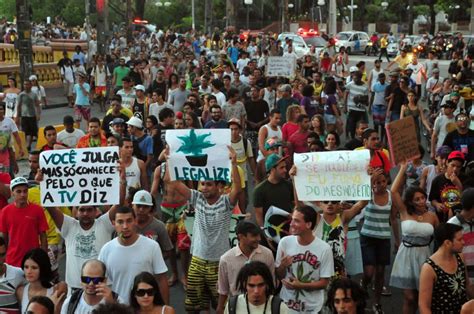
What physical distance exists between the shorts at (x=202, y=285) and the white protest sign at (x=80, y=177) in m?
0.92

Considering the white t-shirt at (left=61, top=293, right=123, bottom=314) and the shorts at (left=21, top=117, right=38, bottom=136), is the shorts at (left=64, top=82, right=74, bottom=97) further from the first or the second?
the white t-shirt at (left=61, top=293, right=123, bottom=314)

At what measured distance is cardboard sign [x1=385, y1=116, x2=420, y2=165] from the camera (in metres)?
8.52

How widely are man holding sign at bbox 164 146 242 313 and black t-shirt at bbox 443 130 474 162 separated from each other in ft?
15.3

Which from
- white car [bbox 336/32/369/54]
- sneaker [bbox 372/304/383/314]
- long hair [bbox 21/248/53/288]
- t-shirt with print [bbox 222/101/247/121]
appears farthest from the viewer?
white car [bbox 336/32/369/54]

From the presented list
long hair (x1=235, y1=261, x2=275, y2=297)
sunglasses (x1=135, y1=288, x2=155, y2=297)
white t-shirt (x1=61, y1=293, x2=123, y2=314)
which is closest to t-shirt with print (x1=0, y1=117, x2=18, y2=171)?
white t-shirt (x1=61, y1=293, x2=123, y2=314)

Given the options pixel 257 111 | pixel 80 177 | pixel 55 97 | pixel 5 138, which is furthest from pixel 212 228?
pixel 55 97

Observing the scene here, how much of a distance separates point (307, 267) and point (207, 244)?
1252mm

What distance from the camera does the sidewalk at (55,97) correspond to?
27500mm

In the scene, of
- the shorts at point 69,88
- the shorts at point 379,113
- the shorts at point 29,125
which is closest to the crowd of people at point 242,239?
the shorts at point 29,125

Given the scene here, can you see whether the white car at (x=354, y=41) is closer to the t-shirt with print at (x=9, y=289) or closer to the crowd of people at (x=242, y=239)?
the crowd of people at (x=242, y=239)

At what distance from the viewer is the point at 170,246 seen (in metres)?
8.43

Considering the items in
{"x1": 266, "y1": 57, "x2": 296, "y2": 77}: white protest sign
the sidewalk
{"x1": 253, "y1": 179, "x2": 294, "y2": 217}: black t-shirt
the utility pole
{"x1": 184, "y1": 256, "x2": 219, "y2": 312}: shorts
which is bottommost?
{"x1": 184, "y1": 256, "x2": 219, "y2": 312}: shorts

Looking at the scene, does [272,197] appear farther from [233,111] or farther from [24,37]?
[24,37]

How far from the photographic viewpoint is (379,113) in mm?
17484
